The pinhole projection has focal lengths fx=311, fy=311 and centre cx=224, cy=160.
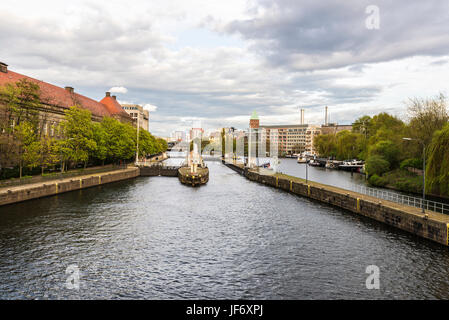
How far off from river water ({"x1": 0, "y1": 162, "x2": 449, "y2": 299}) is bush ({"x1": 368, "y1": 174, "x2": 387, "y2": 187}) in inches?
1314

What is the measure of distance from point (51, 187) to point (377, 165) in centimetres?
7218

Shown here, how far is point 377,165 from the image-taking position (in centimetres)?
7775

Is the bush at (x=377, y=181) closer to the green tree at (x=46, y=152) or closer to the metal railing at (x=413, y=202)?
the metal railing at (x=413, y=202)

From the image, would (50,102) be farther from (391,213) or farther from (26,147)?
(391,213)

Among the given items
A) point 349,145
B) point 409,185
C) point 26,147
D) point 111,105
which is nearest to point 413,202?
point 409,185

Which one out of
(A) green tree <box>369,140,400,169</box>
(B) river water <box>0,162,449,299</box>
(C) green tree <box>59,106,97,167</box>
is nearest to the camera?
(B) river water <box>0,162,449,299</box>

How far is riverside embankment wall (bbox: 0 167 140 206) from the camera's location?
1734 inches

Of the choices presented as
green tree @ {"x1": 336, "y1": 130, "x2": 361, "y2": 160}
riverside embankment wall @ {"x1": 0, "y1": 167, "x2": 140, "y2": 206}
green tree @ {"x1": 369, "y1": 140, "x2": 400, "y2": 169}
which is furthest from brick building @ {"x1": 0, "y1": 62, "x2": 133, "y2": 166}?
green tree @ {"x1": 336, "y1": 130, "x2": 361, "y2": 160}

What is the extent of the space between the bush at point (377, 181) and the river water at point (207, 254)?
110 ft

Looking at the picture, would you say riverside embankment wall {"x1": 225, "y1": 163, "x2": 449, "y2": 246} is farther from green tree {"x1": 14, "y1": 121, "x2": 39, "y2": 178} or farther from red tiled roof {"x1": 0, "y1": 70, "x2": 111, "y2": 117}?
red tiled roof {"x1": 0, "y1": 70, "x2": 111, "y2": 117}

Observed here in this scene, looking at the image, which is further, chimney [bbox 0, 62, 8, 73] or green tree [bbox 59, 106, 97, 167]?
chimney [bbox 0, 62, 8, 73]

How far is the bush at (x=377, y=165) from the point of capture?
254 feet
